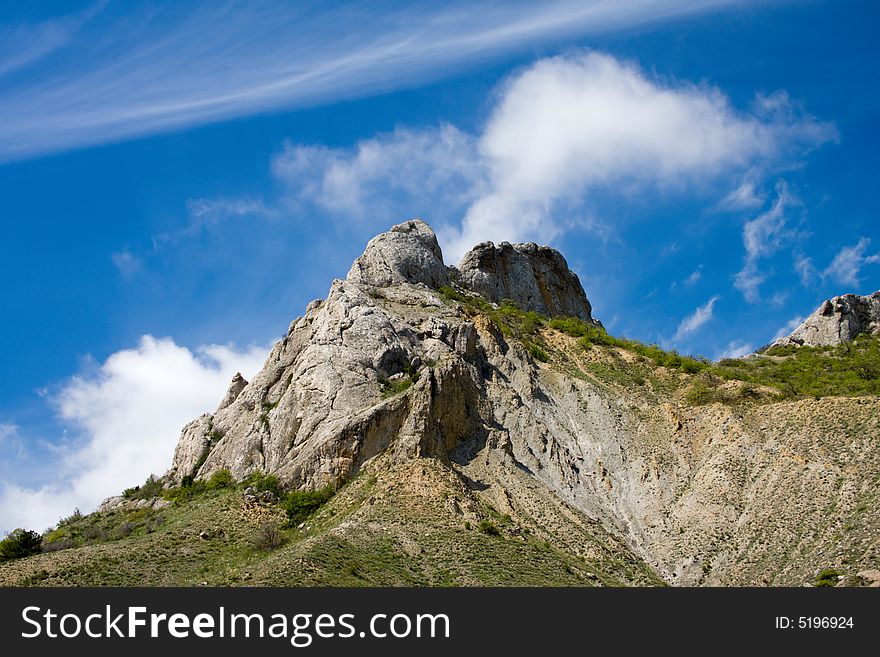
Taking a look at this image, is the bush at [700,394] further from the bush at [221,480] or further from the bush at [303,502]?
the bush at [221,480]

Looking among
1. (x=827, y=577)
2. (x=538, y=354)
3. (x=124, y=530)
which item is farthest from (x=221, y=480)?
(x=827, y=577)

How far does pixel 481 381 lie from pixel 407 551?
24026 mm

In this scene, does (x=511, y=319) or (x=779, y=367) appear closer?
(x=511, y=319)

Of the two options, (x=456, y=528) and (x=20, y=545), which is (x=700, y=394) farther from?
(x=20, y=545)

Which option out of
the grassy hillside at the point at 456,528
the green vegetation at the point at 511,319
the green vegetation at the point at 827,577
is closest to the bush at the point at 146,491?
the grassy hillside at the point at 456,528

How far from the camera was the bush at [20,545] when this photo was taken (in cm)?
5078

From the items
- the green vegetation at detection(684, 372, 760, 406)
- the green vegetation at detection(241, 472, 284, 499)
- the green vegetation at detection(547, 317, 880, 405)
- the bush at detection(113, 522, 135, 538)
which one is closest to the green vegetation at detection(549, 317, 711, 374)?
the green vegetation at detection(547, 317, 880, 405)

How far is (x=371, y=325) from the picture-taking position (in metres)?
67.1

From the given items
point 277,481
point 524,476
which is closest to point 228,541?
point 277,481

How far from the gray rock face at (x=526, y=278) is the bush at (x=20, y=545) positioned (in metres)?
54.3

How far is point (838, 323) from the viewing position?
330 feet

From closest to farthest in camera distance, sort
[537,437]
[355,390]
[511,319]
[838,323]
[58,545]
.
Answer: [58,545], [355,390], [537,437], [511,319], [838,323]

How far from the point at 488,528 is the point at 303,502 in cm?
1223

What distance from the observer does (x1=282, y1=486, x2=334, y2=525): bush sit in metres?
53.1
